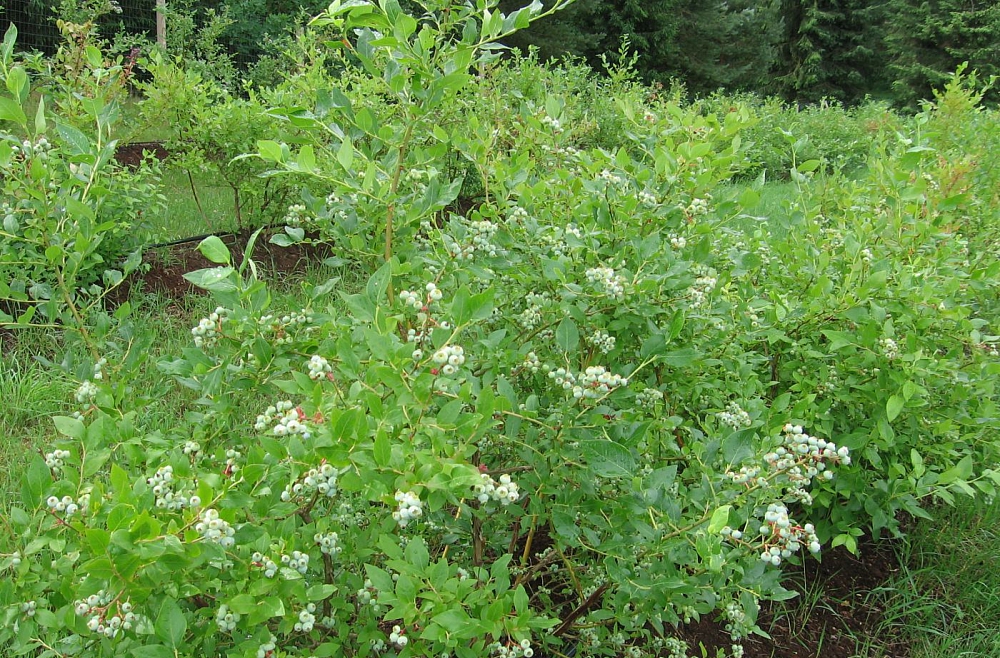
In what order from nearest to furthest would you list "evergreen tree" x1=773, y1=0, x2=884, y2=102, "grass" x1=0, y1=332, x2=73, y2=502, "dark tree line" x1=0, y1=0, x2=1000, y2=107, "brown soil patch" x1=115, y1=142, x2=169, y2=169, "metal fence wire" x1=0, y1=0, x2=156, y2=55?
1. "grass" x1=0, y1=332, x2=73, y2=502
2. "brown soil patch" x1=115, y1=142, x2=169, y2=169
3. "metal fence wire" x1=0, y1=0, x2=156, y2=55
4. "dark tree line" x1=0, y1=0, x2=1000, y2=107
5. "evergreen tree" x1=773, y1=0, x2=884, y2=102

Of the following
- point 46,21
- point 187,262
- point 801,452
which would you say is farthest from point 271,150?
point 46,21

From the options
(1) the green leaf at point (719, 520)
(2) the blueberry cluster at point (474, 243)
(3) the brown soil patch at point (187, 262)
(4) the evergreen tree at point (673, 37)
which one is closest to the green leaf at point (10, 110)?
(2) the blueberry cluster at point (474, 243)

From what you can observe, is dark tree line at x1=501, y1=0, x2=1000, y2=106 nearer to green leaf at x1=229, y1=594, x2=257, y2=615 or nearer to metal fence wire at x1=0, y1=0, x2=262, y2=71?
metal fence wire at x1=0, y1=0, x2=262, y2=71

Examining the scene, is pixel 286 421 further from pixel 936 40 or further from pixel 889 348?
pixel 936 40

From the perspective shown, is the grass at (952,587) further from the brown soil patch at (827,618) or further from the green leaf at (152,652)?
the green leaf at (152,652)

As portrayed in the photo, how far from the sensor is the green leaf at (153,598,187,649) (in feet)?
3.35

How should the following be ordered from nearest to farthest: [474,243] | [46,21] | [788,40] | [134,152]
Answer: [474,243]
[134,152]
[46,21]
[788,40]

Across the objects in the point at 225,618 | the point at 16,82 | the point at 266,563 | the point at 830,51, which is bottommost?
the point at 830,51

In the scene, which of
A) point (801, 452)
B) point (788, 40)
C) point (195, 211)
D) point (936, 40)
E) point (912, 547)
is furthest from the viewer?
point (788, 40)

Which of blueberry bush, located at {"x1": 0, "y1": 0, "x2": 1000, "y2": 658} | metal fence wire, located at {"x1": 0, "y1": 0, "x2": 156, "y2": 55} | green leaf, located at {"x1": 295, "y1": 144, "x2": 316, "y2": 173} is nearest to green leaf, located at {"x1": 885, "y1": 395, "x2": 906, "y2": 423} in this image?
blueberry bush, located at {"x1": 0, "y1": 0, "x2": 1000, "y2": 658}

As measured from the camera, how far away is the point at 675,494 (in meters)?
1.45

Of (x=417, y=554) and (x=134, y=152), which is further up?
(x=417, y=554)

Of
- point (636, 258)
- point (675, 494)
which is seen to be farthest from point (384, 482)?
point (636, 258)

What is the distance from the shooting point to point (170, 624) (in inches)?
40.3
